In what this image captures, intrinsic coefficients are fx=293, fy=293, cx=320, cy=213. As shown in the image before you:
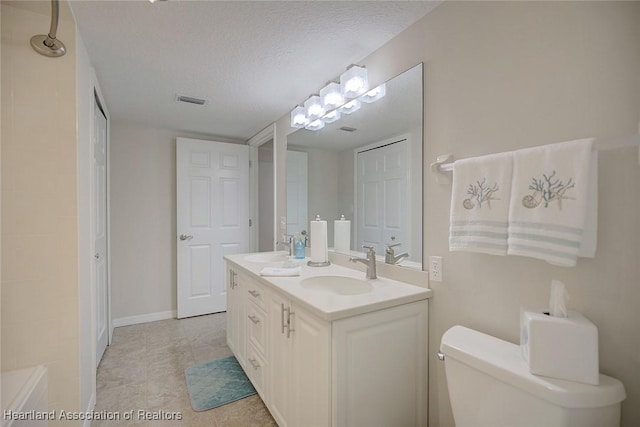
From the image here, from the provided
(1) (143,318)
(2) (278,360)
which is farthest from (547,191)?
(1) (143,318)

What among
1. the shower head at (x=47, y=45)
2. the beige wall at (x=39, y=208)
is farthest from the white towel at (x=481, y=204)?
the shower head at (x=47, y=45)

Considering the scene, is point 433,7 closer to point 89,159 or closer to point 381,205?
point 381,205

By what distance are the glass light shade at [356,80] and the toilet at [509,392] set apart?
140 cm

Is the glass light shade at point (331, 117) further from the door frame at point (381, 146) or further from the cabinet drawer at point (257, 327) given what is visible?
the cabinet drawer at point (257, 327)

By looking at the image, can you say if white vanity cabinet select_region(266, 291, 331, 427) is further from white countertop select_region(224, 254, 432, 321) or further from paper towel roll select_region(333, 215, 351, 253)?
paper towel roll select_region(333, 215, 351, 253)

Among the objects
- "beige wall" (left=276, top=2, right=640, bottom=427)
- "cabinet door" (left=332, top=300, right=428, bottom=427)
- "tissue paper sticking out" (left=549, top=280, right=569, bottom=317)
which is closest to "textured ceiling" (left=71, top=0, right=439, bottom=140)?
"beige wall" (left=276, top=2, right=640, bottom=427)

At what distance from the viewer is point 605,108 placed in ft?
2.88

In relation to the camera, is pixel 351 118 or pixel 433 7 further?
pixel 351 118

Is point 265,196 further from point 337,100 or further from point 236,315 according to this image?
point 337,100

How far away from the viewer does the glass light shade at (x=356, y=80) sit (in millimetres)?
1768

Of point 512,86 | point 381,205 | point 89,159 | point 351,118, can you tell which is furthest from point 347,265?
point 89,159

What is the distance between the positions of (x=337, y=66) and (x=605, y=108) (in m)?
1.44

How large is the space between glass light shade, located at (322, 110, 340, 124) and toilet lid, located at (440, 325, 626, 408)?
1509mm

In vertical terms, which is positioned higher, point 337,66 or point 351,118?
point 337,66
